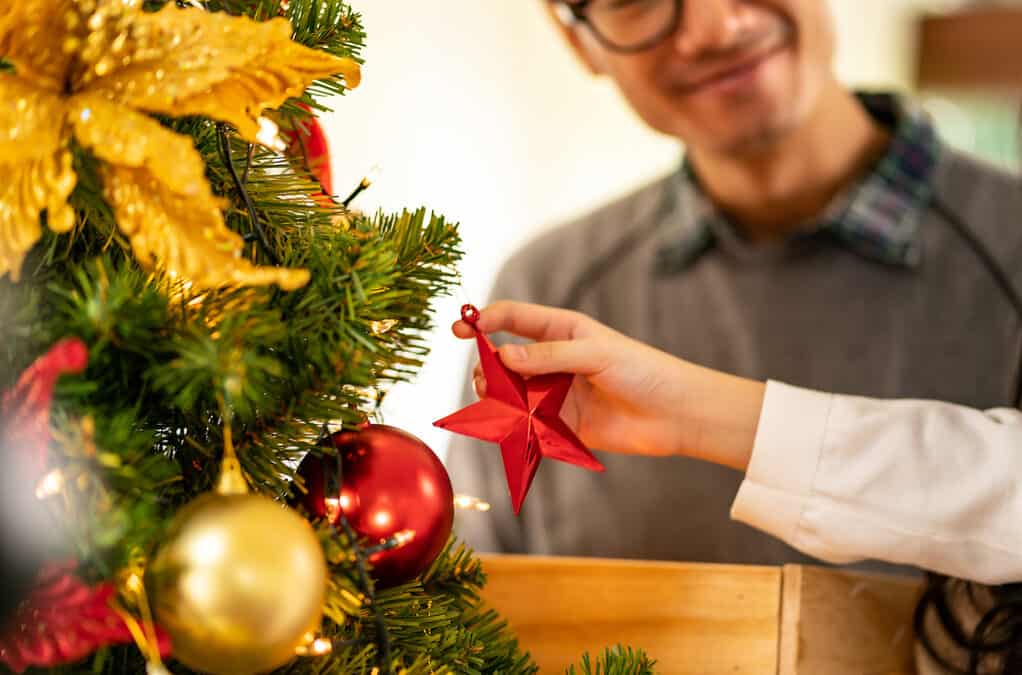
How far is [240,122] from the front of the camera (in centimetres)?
37

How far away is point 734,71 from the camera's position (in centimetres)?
96

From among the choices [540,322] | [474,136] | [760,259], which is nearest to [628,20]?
[760,259]

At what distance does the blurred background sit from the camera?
1161 millimetres

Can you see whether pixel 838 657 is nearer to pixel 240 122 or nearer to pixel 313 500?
pixel 313 500

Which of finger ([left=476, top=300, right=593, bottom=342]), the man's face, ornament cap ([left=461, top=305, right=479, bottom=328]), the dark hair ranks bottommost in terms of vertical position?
the dark hair

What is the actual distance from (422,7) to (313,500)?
41.2 inches

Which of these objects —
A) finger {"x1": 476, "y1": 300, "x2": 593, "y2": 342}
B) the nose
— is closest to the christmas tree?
finger {"x1": 476, "y1": 300, "x2": 593, "y2": 342}

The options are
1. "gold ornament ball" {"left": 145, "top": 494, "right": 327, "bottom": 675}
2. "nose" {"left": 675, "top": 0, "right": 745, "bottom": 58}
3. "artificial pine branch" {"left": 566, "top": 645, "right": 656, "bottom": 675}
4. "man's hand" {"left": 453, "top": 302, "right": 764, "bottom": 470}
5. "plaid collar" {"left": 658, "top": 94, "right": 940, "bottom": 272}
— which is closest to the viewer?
"gold ornament ball" {"left": 145, "top": 494, "right": 327, "bottom": 675}

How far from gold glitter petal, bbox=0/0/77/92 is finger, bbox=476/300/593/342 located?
0.27 m

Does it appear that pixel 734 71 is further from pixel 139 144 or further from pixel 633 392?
pixel 139 144

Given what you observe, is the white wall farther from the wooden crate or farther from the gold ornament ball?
the gold ornament ball

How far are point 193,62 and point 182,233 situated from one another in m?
0.07

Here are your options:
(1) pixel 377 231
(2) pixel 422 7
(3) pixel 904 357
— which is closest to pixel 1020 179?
(3) pixel 904 357

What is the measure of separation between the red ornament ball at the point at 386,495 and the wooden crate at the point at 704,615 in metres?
0.21
